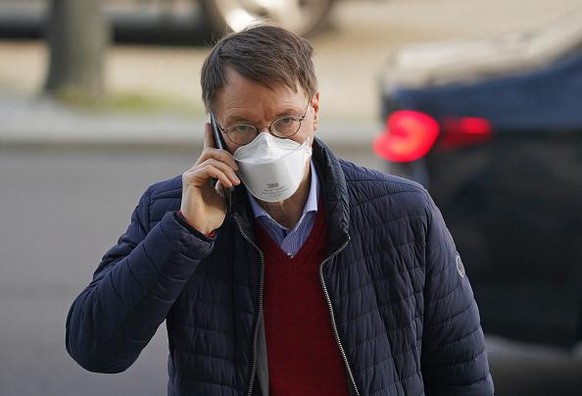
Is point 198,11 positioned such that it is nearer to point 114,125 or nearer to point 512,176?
point 114,125

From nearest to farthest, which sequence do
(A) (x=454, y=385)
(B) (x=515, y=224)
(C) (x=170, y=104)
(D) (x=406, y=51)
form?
(A) (x=454, y=385) → (B) (x=515, y=224) → (D) (x=406, y=51) → (C) (x=170, y=104)

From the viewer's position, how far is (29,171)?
392 inches

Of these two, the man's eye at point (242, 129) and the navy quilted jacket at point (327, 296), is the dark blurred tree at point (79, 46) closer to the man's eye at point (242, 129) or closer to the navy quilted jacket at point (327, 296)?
the navy quilted jacket at point (327, 296)

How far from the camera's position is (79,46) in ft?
Result: 38.2

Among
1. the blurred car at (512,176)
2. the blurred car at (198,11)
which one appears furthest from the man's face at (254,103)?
the blurred car at (198,11)

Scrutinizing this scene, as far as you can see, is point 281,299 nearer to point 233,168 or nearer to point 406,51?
point 233,168

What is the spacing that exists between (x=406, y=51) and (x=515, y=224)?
1311 mm

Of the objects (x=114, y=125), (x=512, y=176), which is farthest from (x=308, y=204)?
(x=114, y=125)

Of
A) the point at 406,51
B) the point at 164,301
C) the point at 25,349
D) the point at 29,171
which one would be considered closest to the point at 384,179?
the point at 164,301

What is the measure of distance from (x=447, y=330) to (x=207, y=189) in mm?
507

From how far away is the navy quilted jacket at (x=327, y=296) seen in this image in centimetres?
239

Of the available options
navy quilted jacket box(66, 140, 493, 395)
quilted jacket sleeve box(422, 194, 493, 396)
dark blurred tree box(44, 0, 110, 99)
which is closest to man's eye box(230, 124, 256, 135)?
navy quilted jacket box(66, 140, 493, 395)

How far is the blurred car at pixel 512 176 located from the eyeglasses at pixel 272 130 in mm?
2471

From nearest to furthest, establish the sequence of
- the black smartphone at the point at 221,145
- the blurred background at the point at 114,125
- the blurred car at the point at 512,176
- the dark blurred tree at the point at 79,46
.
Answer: the black smartphone at the point at 221,145
the blurred car at the point at 512,176
the blurred background at the point at 114,125
the dark blurred tree at the point at 79,46
